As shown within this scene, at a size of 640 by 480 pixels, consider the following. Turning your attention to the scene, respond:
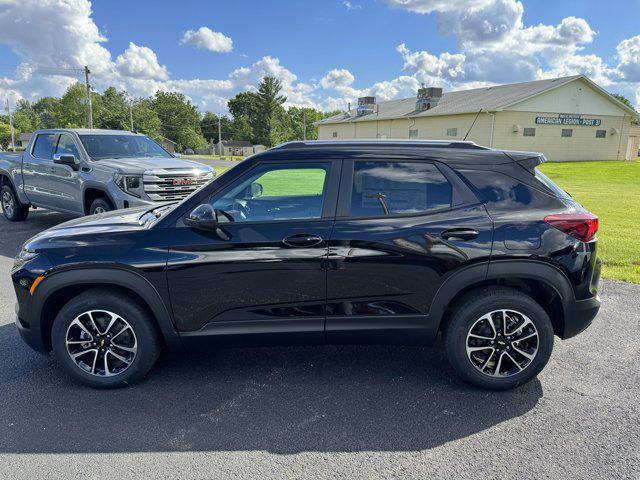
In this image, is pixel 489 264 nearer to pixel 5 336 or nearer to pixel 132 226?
pixel 132 226

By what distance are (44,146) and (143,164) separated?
9.29ft

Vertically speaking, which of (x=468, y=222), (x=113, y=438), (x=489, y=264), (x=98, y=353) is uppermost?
(x=468, y=222)

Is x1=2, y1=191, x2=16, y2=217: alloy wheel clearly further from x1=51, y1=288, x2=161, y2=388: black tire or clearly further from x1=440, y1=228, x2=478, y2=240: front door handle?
x1=440, y1=228, x2=478, y2=240: front door handle

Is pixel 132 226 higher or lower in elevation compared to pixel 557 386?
higher

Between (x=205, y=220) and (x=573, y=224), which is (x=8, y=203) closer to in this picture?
(x=205, y=220)

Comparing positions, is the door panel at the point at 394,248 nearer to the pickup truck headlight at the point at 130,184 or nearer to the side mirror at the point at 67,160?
the pickup truck headlight at the point at 130,184

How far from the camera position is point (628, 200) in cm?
1423

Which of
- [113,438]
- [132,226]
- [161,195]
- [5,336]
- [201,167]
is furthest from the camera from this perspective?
[201,167]

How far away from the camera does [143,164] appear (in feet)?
26.6

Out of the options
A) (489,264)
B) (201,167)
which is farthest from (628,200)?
(489,264)

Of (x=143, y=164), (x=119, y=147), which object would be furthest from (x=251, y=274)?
(x=119, y=147)

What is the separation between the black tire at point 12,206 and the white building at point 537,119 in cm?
2263

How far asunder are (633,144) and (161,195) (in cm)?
4453

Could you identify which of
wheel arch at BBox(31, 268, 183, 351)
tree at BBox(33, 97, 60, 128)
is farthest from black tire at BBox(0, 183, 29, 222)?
tree at BBox(33, 97, 60, 128)
